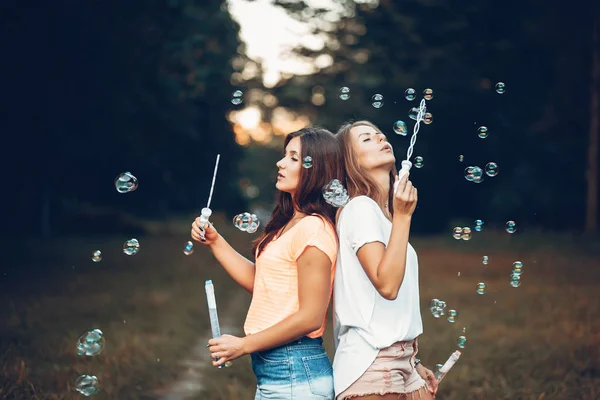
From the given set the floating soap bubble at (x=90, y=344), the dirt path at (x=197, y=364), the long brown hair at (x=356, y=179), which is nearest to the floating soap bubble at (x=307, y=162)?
the long brown hair at (x=356, y=179)

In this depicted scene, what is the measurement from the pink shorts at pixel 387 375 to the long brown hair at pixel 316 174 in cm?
49

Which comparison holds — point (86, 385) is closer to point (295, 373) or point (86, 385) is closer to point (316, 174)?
point (295, 373)

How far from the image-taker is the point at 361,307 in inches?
111

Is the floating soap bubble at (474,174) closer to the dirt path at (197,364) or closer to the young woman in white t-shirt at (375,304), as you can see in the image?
the young woman in white t-shirt at (375,304)

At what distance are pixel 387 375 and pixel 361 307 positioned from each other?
0.23m

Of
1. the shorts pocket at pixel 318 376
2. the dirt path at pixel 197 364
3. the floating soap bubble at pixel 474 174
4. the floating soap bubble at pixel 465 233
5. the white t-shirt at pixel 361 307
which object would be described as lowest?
the dirt path at pixel 197 364

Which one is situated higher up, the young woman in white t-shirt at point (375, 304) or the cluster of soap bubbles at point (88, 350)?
the young woman in white t-shirt at point (375, 304)

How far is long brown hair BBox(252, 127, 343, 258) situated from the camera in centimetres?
304

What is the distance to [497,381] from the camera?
20.5 ft

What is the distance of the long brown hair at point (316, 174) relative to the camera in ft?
9.98
